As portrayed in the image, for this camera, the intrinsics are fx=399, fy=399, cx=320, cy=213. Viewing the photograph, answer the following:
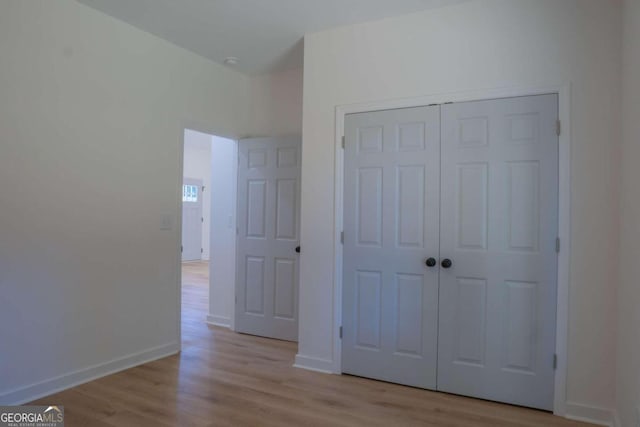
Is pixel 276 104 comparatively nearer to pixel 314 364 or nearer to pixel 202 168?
pixel 314 364

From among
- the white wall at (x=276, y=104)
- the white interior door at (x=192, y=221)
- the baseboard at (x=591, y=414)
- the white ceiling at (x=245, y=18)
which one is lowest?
the baseboard at (x=591, y=414)

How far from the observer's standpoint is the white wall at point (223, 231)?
14.6 feet

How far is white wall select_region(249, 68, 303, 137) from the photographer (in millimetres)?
4153

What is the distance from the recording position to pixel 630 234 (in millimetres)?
2074

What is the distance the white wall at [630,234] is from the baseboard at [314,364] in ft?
6.16

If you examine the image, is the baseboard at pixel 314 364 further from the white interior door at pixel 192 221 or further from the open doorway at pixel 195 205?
the white interior door at pixel 192 221

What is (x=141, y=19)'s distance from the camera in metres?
3.13

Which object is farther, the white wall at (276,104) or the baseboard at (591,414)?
the white wall at (276,104)

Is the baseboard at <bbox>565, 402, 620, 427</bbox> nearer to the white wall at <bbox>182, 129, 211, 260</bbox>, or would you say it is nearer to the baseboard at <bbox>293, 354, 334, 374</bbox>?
the baseboard at <bbox>293, 354, 334, 374</bbox>

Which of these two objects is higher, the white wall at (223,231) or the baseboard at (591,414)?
the white wall at (223,231)

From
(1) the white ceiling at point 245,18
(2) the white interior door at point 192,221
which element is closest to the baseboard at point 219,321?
(1) the white ceiling at point 245,18

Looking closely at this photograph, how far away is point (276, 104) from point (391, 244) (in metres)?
2.15

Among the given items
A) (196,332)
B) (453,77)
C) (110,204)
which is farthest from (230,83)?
(196,332)

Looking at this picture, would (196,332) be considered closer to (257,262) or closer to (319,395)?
(257,262)
